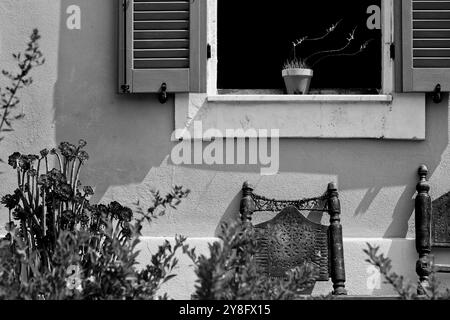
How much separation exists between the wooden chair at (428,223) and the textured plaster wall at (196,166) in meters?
0.08

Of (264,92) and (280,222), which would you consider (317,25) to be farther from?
(280,222)

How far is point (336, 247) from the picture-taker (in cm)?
655

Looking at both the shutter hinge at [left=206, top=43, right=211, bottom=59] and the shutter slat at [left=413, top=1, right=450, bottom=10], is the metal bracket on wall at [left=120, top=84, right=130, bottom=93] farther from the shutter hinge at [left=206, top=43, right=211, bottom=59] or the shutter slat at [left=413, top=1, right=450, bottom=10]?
the shutter slat at [left=413, top=1, right=450, bottom=10]

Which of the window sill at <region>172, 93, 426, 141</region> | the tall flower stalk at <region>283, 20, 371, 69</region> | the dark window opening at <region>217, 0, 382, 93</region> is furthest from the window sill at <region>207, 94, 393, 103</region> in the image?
→ the tall flower stalk at <region>283, 20, 371, 69</region>

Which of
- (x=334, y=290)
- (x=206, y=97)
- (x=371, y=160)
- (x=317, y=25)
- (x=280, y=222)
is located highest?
(x=317, y=25)

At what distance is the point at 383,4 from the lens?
688 cm

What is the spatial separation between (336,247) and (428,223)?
0.65 m

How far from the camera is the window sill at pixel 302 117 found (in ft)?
22.1

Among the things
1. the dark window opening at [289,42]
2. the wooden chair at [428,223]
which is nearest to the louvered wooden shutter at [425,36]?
the dark window opening at [289,42]

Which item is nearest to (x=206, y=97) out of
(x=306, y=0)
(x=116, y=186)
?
(x=116, y=186)

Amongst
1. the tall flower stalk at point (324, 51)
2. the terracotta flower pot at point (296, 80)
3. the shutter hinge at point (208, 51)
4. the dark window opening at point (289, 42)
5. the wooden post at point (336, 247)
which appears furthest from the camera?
the tall flower stalk at point (324, 51)

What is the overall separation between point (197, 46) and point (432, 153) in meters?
1.74

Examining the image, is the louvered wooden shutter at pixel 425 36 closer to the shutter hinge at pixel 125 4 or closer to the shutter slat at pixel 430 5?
the shutter slat at pixel 430 5

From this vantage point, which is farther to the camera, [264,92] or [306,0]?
[306,0]
